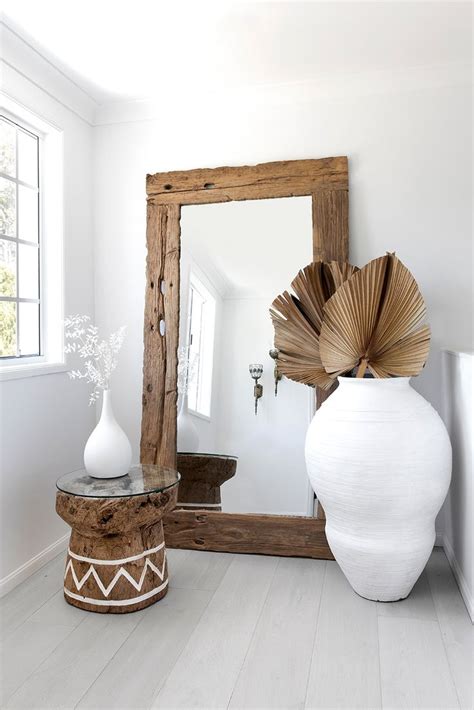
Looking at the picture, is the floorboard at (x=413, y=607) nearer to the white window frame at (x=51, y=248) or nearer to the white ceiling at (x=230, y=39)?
the white window frame at (x=51, y=248)

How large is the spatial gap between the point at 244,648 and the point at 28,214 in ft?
7.31

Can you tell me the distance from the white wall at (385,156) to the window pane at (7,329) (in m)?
0.71

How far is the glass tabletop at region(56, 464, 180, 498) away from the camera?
7.38ft

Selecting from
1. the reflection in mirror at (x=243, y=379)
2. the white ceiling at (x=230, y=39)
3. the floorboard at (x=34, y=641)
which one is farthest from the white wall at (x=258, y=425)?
the white ceiling at (x=230, y=39)

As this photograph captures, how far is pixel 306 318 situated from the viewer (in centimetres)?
271

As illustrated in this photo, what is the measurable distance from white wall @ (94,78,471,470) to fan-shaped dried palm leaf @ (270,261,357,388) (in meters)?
0.30

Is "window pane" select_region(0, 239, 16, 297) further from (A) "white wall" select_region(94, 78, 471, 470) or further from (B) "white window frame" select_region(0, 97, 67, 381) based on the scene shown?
(A) "white wall" select_region(94, 78, 471, 470)

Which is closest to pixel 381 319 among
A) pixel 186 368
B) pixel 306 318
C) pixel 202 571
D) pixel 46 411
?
pixel 306 318

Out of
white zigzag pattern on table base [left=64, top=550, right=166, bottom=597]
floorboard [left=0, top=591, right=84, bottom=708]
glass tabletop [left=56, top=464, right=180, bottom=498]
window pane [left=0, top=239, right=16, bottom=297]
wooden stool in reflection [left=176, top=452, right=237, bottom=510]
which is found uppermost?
window pane [left=0, top=239, right=16, bottom=297]

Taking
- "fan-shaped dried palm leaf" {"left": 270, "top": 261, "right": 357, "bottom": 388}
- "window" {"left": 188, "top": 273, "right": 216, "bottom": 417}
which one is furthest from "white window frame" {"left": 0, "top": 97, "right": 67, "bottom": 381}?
"fan-shaped dried palm leaf" {"left": 270, "top": 261, "right": 357, "bottom": 388}

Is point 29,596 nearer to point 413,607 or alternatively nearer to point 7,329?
point 7,329

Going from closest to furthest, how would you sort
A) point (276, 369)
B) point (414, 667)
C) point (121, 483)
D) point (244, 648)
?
point (414, 667) → point (244, 648) → point (121, 483) → point (276, 369)

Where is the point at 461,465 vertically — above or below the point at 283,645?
above

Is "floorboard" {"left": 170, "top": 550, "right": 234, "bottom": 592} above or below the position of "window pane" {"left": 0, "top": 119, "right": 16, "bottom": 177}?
below
